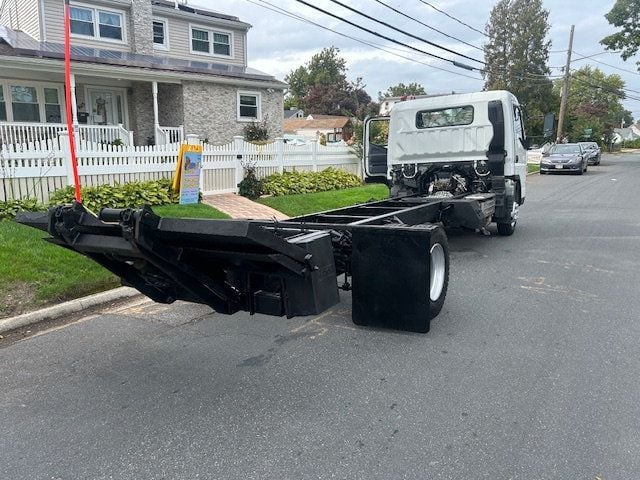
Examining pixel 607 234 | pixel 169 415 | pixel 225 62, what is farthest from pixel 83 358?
pixel 225 62

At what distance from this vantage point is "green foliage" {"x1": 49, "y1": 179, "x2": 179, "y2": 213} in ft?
32.4

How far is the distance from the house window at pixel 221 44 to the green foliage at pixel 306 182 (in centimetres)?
1111

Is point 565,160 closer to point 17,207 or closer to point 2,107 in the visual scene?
point 2,107

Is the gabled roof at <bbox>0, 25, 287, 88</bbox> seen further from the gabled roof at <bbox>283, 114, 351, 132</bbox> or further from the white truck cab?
the gabled roof at <bbox>283, 114, 351, 132</bbox>

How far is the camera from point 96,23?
2050 cm

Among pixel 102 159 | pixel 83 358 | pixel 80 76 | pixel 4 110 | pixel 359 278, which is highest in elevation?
pixel 80 76

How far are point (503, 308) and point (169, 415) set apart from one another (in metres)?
3.64

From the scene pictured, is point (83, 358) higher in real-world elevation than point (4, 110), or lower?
lower

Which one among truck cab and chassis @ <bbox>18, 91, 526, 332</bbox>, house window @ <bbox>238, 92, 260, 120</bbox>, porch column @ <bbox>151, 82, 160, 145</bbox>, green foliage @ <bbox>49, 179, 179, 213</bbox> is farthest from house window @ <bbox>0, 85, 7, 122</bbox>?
truck cab and chassis @ <bbox>18, 91, 526, 332</bbox>

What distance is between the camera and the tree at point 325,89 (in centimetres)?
6981

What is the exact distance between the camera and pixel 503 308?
5.59 meters

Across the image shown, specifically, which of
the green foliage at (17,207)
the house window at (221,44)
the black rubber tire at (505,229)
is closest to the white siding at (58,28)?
the house window at (221,44)

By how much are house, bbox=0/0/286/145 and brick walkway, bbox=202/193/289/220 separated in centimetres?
651

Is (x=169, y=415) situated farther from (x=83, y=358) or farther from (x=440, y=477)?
(x=440, y=477)
